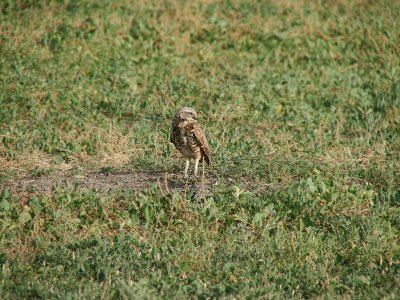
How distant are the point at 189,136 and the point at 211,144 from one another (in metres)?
1.28

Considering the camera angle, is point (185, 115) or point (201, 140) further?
point (185, 115)

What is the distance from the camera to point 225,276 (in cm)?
728

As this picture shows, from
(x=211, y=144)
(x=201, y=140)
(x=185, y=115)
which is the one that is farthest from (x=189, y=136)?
(x=211, y=144)

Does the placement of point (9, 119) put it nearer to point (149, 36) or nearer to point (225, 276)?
point (149, 36)

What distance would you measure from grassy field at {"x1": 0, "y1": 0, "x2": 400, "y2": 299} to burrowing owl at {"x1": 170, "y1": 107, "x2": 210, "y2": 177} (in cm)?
39

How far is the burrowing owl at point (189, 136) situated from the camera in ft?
Answer: 30.3

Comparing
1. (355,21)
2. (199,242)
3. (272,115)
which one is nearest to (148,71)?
(272,115)

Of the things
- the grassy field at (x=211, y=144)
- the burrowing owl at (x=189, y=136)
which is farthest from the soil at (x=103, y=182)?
the burrowing owl at (x=189, y=136)

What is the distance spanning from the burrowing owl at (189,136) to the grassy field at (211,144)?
39 centimetres

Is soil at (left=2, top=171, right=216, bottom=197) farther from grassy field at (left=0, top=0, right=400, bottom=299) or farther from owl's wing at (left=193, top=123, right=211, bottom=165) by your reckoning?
owl's wing at (left=193, top=123, right=211, bottom=165)

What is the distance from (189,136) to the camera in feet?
30.3

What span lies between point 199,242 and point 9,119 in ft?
14.7

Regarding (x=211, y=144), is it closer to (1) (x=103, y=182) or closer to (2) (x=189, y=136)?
(2) (x=189, y=136)

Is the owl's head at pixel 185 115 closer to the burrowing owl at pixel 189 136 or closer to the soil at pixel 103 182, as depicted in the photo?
the burrowing owl at pixel 189 136
